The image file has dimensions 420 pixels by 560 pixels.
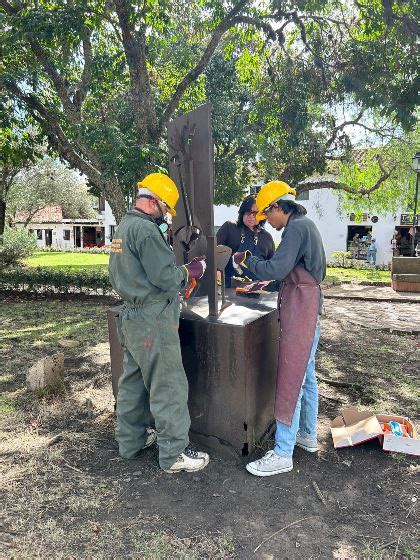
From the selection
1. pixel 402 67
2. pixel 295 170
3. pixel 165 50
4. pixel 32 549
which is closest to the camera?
pixel 32 549

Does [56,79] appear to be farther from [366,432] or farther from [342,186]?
[342,186]

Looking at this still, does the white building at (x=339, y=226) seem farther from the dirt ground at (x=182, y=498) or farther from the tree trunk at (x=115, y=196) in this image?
the dirt ground at (x=182, y=498)

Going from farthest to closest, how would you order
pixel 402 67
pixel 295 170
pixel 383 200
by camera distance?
pixel 383 200
pixel 295 170
pixel 402 67

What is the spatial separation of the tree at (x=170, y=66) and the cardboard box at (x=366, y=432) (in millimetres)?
5221

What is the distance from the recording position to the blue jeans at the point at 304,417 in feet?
9.84

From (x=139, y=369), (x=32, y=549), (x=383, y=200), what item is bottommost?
(x=32, y=549)

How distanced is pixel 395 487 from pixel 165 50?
9.98m

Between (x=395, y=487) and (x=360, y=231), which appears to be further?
(x=360, y=231)

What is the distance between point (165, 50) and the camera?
980 centimetres

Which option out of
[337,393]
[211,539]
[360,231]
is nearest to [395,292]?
[337,393]

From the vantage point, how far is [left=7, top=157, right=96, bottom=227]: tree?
29.0m

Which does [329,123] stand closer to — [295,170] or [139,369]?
[295,170]

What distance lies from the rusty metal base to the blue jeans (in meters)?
0.26

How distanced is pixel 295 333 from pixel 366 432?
1122 mm
